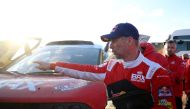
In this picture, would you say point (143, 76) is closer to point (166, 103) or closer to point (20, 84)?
point (166, 103)

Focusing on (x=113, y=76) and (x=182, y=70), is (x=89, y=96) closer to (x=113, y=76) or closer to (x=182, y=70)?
(x=113, y=76)

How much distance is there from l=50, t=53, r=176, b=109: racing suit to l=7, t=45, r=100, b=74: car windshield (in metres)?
1.88

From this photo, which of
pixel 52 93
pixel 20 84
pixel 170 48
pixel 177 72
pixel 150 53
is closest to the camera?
pixel 52 93

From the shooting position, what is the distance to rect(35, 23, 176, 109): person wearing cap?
144 inches

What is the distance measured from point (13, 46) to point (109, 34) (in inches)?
80.4

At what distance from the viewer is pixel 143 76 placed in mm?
3797

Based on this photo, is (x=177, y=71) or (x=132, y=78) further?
(x=177, y=71)

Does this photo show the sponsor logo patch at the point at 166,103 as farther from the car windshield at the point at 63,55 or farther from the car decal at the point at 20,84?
the car windshield at the point at 63,55

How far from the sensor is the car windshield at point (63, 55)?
612 centimetres

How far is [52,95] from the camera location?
13.0 feet

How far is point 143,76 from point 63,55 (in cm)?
270

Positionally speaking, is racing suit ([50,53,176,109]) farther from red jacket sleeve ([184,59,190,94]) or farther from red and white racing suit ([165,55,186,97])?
red and white racing suit ([165,55,186,97])

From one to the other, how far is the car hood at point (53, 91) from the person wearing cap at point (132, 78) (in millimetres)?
144

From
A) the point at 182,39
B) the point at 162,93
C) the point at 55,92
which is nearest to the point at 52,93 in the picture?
the point at 55,92
